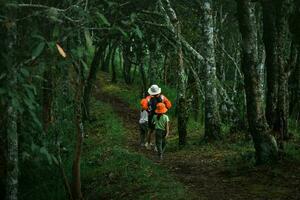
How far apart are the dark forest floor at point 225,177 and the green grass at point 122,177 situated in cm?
44

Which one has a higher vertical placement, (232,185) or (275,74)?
(275,74)

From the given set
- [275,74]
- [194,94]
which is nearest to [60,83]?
[275,74]

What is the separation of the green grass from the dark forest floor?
0.44 m

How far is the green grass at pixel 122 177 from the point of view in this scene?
36.2ft

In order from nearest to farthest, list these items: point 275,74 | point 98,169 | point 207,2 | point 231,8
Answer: point 275,74 < point 98,169 < point 207,2 < point 231,8

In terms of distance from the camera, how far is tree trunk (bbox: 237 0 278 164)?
457 inches

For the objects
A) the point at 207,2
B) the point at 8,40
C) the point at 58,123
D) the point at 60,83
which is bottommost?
the point at 58,123

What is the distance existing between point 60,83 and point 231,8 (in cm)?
2681

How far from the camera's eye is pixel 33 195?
1323 cm

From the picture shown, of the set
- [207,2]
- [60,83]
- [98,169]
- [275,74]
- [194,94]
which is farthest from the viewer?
[194,94]

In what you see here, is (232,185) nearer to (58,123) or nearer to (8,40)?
(58,123)

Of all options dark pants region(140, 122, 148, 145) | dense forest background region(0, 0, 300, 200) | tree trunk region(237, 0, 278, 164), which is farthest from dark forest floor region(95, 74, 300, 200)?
dark pants region(140, 122, 148, 145)

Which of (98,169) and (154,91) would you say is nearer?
(98,169)

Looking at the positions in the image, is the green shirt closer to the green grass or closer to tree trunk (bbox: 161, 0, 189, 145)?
the green grass
